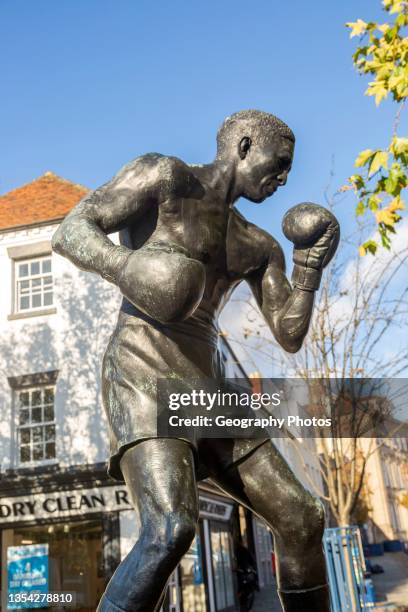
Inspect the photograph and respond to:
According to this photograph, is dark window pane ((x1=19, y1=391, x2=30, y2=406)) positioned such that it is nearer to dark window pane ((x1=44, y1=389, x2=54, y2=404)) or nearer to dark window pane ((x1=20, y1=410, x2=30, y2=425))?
dark window pane ((x1=20, y1=410, x2=30, y2=425))

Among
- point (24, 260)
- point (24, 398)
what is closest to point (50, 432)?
point (24, 398)

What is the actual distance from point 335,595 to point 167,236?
6.91 metres

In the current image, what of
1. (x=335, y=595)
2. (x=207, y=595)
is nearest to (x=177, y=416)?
(x=335, y=595)

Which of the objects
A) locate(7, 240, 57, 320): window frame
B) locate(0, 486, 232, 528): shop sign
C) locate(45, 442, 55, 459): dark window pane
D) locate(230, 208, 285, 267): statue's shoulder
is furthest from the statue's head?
locate(7, 240, 57, 320): window frame

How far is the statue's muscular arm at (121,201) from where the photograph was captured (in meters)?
2.22

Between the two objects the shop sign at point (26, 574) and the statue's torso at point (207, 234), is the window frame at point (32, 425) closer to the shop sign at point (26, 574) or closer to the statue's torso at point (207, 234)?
the shop sign at point (26, 574)

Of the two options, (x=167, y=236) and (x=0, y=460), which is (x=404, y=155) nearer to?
(x=167, y=236)

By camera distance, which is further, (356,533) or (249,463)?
(356,533)

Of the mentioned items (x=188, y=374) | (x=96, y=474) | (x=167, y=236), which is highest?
(x=96, y=474)

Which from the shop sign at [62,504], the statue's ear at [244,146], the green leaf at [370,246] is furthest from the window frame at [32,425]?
the statue's ear at [244,146]

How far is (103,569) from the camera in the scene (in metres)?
14.6

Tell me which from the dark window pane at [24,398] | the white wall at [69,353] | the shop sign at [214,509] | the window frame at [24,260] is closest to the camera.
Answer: the white wall at [69,353]

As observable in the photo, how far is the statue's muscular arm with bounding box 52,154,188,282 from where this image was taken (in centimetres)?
222

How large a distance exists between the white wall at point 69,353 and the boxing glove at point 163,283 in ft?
44.5
